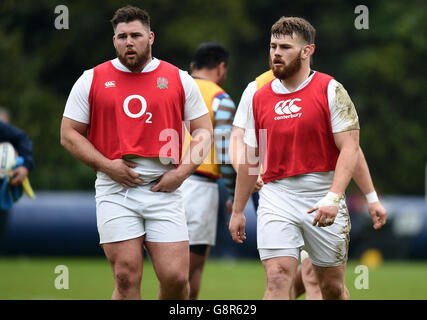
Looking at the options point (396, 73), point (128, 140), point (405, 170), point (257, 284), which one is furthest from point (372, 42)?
point (128, 140)

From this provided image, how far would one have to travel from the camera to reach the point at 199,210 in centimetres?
838

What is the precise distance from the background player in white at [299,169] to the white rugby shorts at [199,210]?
5.69 feet

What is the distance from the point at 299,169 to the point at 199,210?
7.03ft

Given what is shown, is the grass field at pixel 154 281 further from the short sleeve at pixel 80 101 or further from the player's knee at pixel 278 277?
the player's knee at pixel 278 277

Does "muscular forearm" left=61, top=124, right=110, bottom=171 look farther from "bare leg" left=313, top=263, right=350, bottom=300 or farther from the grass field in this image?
the grass field

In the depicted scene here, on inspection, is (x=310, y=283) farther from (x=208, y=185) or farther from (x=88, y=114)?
(x=88, y=114)

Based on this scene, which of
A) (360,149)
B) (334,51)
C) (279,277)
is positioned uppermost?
(334,51)

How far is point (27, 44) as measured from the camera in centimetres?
2859

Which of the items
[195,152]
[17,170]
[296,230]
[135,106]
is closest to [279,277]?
[296,230]

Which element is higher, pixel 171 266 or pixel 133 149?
pixel 133 149

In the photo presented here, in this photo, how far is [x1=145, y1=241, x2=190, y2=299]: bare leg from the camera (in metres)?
6.45

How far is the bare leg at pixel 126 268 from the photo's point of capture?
6.29 metres
